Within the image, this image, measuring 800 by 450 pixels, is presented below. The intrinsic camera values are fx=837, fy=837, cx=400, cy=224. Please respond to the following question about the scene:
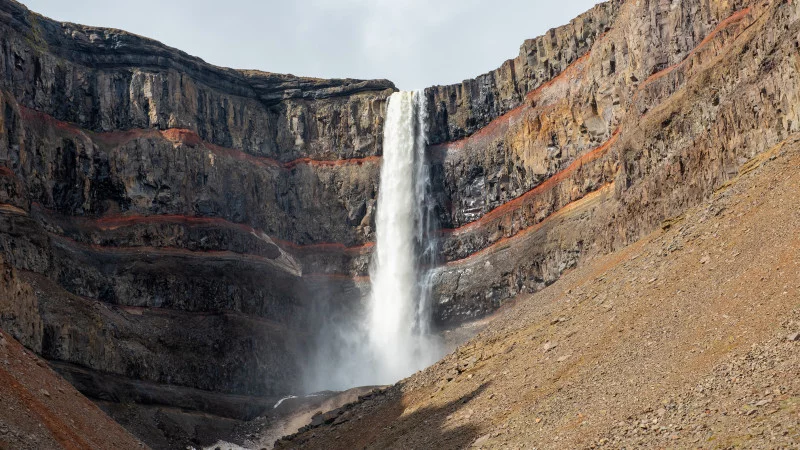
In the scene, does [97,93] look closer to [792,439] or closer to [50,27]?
[50,27]

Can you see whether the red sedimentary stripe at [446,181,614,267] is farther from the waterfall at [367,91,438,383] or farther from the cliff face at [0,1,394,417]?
the cliff face at [0,1,394,417]

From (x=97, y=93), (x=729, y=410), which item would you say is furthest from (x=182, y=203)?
(x=729, y=410)

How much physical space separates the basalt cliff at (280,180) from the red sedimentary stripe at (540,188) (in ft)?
0.61

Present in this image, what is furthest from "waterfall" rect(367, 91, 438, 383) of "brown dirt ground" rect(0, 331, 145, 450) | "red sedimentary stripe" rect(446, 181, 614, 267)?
"brown dirt ground" rect(0, 331, 145, 450)

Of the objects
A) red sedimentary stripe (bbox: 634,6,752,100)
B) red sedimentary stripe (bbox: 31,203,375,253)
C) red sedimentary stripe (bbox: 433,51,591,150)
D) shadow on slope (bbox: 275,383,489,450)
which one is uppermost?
red sedimentary stripe (bbox: 433,51,591,150)

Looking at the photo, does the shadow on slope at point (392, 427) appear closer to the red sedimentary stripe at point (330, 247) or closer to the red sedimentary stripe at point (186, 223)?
the red sedimentary stripe at point (186, 223)

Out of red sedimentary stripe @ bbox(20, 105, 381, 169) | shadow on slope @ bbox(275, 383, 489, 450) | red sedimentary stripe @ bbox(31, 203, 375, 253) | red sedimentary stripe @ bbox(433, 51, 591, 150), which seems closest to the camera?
shadow on slope @ bbox(275, 383, 489, 450)

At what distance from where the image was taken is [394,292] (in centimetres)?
6234

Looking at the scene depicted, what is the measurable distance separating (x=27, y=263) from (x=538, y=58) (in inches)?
1403

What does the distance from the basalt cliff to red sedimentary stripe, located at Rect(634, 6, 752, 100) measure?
0.16m

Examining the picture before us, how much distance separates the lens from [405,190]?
65938 millimetres

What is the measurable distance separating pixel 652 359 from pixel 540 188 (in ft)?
113

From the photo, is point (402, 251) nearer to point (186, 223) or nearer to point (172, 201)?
point (186, 223)

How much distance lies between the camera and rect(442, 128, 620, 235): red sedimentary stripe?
50.2m
